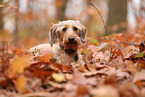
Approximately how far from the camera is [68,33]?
3686 millimetres

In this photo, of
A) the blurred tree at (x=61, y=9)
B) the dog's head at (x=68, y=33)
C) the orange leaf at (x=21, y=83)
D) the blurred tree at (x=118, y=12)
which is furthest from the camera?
the blurred tree at (x=61, y=9)

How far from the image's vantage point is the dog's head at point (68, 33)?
11.8 ft

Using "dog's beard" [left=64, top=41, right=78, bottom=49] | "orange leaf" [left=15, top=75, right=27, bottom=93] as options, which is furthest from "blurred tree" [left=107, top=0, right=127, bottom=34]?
"orange leaf" [left=15, top=75, right=27, bottom=93]

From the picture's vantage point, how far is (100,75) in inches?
77.9

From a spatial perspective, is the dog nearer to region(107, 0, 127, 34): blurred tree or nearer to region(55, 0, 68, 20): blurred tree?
region(107, 0, 127, 34): blurred tree

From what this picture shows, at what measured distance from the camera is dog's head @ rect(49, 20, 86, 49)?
3592mm

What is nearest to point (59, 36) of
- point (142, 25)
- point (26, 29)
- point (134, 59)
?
point (134, 59)

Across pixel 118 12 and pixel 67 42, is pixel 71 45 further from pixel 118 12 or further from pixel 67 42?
pixel 118 12

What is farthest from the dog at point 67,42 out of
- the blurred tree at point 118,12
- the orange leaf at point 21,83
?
the blurred tree at point 118,12

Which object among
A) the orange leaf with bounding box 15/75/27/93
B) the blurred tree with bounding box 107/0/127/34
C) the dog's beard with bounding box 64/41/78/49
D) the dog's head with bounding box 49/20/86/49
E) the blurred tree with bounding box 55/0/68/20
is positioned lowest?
the orange leaf with bounding box 15/75/27/93

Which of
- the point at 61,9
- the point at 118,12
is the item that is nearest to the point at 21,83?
the point at 118,12

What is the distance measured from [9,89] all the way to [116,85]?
3.71 ft

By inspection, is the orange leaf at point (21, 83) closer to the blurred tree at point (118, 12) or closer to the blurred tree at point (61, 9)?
the blurred tree at point (118, 12)

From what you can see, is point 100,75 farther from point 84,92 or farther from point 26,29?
point 26,29
